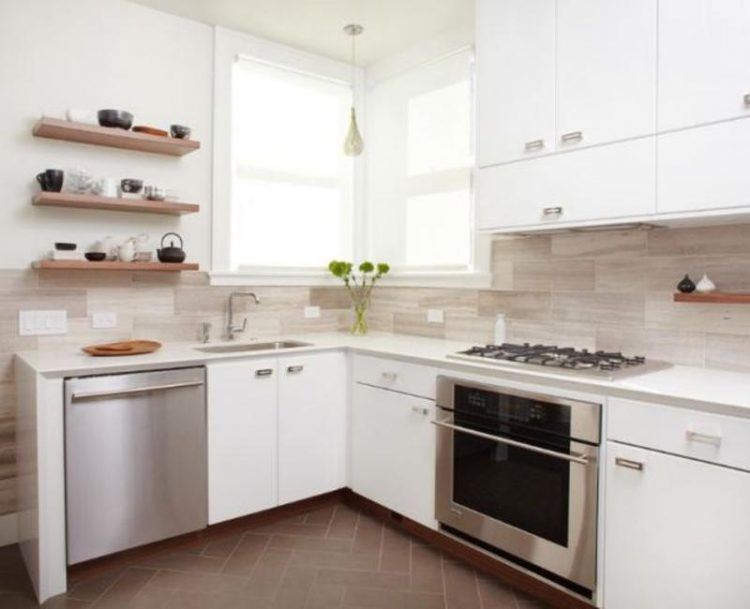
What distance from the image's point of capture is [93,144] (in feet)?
9.37

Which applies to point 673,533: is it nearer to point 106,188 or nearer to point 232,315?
point 232,315

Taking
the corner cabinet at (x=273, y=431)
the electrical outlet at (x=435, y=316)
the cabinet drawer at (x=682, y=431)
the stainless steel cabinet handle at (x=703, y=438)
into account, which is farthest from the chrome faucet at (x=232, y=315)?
the stainless steel cabinet handle at (x=703, y=438)

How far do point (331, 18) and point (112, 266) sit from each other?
1.82 meters

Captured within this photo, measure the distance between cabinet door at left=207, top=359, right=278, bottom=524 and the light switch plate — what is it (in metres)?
0.83

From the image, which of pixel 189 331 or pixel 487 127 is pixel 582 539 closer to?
pixel 487 127

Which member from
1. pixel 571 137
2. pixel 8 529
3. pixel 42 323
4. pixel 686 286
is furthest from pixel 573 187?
pixel 8 529

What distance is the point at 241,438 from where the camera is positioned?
9.00 ft

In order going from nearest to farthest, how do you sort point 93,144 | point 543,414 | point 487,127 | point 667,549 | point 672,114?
point 667,549, point 672,114, point 543,414, point 487,127, point 93,144

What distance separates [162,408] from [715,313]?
2361 millimetres

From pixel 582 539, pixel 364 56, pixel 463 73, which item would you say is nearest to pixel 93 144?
pixel 364 56

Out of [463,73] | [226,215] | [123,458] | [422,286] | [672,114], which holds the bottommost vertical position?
[123,458]

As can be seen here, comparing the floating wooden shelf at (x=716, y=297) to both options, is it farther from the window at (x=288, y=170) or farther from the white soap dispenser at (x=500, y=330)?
the window at (x=288, y=170)

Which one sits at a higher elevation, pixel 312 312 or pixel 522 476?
pixel 312 312

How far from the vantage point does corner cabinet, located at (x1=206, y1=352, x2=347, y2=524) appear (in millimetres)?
2674
